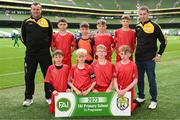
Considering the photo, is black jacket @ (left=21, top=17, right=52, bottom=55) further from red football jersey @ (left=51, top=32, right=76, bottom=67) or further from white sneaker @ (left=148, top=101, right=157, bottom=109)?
white sneaker @ (left=148, top=101, right=157, bottom=109)

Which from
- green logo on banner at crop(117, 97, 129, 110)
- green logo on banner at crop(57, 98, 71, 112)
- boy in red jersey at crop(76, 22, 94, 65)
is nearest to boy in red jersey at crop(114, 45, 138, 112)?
green logo on banner at crop(117, 97, 129, 110)

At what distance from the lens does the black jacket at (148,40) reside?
7.30m

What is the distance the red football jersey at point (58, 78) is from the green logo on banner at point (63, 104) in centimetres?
59

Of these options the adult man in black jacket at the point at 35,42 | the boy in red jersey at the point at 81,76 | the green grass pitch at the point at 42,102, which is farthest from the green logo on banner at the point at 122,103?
the adult man in black jacket at the point at 35,42

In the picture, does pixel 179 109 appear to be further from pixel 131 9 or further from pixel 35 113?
pixel 131 9

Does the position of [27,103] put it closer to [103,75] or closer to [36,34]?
[36,34]

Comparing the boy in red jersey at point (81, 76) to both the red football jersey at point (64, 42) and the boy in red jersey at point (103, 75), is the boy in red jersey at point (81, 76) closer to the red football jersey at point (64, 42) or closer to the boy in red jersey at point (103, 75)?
the boy in red jersey at point (103, 75)

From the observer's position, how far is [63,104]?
261 inches

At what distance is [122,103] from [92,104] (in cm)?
55

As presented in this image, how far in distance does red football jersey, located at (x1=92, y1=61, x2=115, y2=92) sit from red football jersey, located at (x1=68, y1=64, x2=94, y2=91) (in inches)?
4.9

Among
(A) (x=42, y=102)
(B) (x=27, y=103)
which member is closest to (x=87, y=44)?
(A) (x=42, y=102)

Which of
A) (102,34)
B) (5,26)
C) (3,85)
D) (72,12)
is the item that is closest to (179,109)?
(102,34)

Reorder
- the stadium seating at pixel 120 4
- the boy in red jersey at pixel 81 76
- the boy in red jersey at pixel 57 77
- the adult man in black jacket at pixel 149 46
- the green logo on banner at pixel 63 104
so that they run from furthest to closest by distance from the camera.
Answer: the stadium seating at pixel 120 4
the adult man in black jacket at pixel 149 46
the boy in red jersey at pixel 57 77
the boy in red jersey at pixel 81 76
the green logo on banner at pixel 63 104

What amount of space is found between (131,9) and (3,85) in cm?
7871
